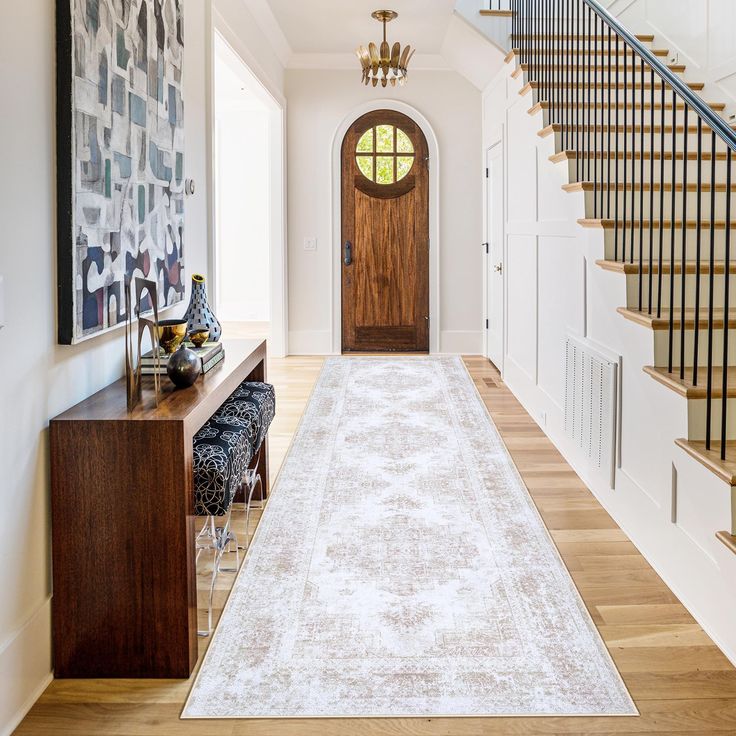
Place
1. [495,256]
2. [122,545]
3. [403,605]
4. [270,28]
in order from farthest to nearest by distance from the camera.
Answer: [495,256]
[270,28]
[403,605]
[122,545]

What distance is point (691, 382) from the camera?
2580 mm

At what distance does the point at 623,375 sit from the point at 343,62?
5.36 m

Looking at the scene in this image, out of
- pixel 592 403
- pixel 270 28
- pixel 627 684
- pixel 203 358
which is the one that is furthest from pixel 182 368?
pixel 270 28

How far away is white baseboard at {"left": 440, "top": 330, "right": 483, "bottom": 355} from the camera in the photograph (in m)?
7.72

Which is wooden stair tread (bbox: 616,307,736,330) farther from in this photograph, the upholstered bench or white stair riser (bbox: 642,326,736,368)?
the upholstered bench

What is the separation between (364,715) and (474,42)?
219 inches

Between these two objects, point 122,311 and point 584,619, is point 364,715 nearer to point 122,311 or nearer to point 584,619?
point 584,619

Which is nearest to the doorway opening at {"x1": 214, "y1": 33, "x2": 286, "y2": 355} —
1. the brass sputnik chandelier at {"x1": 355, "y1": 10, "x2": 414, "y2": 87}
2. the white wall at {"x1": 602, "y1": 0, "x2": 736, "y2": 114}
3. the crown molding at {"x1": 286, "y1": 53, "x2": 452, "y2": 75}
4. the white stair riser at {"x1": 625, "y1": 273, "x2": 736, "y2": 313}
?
the crown molding at {"x1": 286, "y1": 53, "x2": 452, "y2": 75}

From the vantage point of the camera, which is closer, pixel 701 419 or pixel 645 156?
pixel 701 419

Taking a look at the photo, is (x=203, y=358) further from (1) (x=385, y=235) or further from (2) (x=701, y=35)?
(1) (x=385, y=235)

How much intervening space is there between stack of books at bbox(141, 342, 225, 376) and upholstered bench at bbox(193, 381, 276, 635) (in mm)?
217

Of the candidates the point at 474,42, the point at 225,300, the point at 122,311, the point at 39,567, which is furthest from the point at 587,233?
the point at 225,300

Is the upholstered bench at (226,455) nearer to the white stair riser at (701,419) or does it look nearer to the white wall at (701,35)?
the white stair riser at (701,419)

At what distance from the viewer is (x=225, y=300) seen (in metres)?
10.2
